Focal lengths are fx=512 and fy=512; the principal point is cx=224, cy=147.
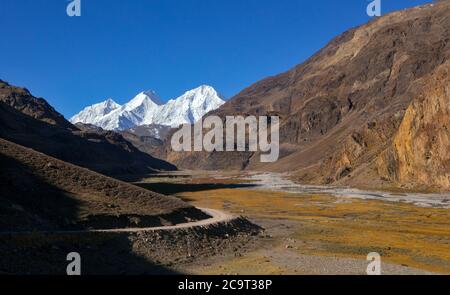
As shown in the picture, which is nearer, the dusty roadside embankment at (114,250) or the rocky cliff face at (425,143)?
the dusty roadside embankment at (114,250)

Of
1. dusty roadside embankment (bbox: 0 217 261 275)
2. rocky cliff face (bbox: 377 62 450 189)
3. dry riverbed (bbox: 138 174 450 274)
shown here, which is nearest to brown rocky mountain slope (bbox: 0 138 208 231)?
dusty roadside embankment (bbox: 0 217 261 275)

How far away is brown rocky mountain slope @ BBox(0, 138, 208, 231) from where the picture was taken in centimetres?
4122

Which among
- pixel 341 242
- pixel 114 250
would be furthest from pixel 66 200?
pixel 341 242

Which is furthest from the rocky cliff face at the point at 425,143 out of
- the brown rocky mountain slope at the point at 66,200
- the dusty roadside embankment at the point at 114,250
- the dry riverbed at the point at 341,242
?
the dusty roadside embankment at the point at 114,250

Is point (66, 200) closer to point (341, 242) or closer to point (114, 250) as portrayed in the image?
point (114, 250)

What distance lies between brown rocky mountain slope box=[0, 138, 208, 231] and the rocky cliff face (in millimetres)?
89121

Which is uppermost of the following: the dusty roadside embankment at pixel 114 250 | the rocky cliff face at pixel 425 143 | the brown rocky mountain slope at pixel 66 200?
the rocky cliff face at pixel 425 143

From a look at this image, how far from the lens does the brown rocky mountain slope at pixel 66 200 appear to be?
135ft

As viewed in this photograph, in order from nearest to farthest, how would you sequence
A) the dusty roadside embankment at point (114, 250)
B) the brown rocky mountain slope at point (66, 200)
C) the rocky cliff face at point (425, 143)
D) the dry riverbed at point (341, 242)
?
the dusty roadside embankment at point (114, 250), the dry riverbed at point (341, 242), the brown rocky mountain slope at point (66, 200), the rocky cliff face at point (425, 143)

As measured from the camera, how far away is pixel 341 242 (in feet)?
164

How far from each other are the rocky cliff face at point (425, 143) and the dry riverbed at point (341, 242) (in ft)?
137

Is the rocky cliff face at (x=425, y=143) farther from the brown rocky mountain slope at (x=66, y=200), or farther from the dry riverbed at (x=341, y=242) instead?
the brown rocky mountain slope at (x=66, y=200)

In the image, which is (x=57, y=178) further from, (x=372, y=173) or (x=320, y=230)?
(x=372, y=173)

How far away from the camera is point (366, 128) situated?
574ft
